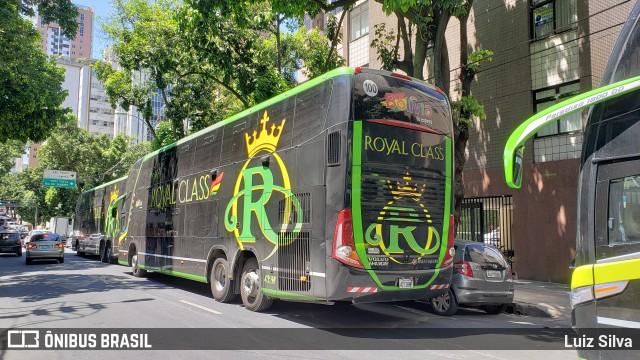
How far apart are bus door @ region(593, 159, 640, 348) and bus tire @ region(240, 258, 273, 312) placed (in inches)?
249

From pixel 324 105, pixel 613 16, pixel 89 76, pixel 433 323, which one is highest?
pixel 89 76

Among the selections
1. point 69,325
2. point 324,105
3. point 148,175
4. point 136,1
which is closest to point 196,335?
point 69,325

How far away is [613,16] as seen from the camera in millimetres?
14062

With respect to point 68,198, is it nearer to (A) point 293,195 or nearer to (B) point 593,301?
(A) point 293,195

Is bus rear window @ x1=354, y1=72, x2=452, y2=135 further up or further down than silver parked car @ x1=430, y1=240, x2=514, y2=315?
further up

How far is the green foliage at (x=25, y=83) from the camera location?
15.9 metres

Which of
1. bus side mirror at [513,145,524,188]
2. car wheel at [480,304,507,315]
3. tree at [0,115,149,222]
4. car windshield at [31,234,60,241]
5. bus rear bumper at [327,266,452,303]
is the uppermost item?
tree at [0,115,149,222]

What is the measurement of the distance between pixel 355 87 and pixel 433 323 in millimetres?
4449

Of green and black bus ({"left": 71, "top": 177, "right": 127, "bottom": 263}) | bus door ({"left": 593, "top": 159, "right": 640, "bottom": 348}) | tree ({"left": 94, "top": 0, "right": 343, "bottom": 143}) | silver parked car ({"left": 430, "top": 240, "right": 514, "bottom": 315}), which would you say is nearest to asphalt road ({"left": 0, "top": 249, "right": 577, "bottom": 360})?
silver parked car ({"left": 430, "top": 240, "right": 514, "bottom": 315})

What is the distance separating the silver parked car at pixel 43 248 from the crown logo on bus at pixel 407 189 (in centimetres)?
1998

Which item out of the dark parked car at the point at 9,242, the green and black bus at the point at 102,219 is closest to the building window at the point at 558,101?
the green and black bus at the point at 102,219

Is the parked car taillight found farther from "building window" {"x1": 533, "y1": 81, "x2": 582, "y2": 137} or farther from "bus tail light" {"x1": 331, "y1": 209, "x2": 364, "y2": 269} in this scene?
"building window" {"x1": 533, "y1": 81, "x2": 582, "y2": 137}

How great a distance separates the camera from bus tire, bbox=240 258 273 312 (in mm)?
9078

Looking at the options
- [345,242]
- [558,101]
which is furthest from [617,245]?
[558,101]
